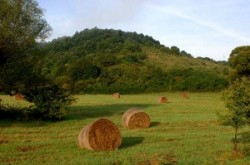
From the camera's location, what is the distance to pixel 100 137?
56.9 feet

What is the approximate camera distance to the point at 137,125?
83.6ft

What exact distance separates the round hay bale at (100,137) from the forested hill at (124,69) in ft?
136

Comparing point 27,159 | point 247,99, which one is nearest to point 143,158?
point 27,159

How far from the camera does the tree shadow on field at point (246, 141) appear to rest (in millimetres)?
16905

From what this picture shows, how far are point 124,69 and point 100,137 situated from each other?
6552 centimetres

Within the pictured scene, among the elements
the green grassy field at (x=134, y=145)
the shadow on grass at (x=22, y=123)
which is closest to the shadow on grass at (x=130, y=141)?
the green grassy field at (x=134, y=145)

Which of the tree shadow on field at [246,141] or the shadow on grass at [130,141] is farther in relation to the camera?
the shadow on grass at [130,141]

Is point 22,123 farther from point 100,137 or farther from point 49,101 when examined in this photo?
point 100,137

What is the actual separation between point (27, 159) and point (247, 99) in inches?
354

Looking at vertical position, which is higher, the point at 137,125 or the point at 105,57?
the point at 105,57

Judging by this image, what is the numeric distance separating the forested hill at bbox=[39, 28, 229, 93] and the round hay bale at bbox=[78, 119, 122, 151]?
4131 cm

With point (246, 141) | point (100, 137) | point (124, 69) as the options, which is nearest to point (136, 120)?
point (246, 141)

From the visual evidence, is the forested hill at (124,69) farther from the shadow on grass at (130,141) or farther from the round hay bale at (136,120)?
the shadow on grass at (130,141)

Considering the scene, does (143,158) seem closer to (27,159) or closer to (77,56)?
(27,159)
